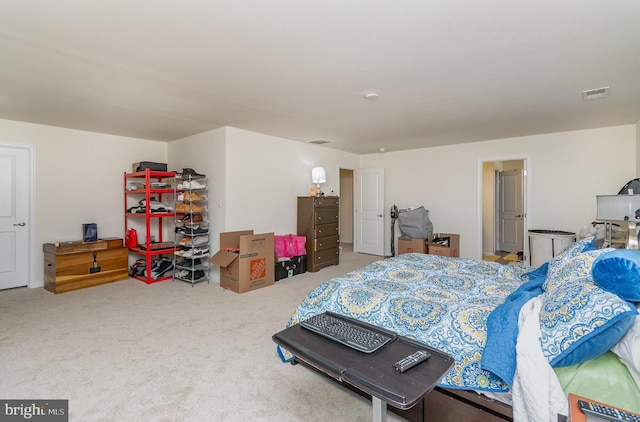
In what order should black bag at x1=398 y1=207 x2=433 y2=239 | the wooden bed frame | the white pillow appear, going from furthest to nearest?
black bag at x1=398 y1=207 x2=433 y2=239, the wooden bed frame, the white pillow

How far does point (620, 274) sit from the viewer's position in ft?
4.29

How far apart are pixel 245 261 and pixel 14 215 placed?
133 inches

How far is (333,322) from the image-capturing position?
Answer: 147 centimetres

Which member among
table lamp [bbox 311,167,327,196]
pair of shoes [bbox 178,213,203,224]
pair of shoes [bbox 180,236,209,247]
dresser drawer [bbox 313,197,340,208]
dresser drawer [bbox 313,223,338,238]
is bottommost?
pair of shoes [bbox 180,236,209,247]

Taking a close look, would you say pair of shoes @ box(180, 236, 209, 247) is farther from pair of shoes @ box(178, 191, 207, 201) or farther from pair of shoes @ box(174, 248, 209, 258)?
pair of shoes @ box(178, 191, 207, 201)

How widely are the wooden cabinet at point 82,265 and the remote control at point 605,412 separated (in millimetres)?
5335

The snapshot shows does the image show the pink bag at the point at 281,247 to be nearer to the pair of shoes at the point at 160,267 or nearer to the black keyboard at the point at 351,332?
the pair of shoes at the point at 160,267

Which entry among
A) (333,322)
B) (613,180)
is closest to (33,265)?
(333,322)

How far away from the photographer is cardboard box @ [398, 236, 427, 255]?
18.4 ft

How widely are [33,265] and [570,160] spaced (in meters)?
8.24

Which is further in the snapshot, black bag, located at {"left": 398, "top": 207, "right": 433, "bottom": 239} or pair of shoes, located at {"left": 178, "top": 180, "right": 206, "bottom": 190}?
black bag, located at {"left": 398, "top": 207, "right": 433, "bottom": 239}

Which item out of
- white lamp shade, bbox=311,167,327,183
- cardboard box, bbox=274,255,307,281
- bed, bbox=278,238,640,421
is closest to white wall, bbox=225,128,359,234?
white lamp shade, bbox=311,167,327,183

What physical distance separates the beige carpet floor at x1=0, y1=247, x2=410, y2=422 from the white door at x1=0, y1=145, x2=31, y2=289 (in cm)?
61

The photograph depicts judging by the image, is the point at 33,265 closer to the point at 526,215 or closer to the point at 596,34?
the point at 596,34
